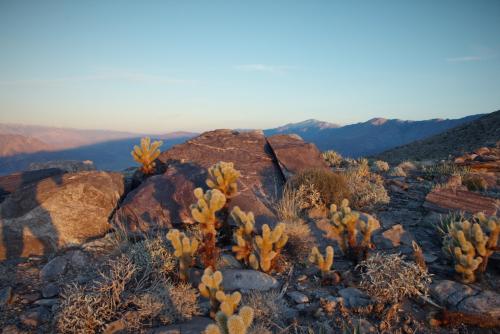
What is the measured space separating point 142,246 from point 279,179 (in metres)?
3.58

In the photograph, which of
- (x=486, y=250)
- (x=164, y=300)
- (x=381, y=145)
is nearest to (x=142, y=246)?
(x=164, y=300)

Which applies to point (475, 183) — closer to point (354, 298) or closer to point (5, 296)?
point (354, 298)

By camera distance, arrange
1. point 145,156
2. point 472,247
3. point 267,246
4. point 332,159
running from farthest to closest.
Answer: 1. point 332,159
2. point 145,156
3. point 267,246
4. point 472,247

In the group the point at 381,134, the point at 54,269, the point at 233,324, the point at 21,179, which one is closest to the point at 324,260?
the point at 233,324

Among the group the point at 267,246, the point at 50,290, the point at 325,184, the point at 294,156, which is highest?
the point at 294,156

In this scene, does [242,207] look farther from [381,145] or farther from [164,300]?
[381,145]

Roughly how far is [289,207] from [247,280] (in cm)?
195

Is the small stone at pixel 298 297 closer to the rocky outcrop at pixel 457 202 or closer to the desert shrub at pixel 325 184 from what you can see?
the desert shrub at pixel 325 184

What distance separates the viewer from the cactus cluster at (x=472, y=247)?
3.75m

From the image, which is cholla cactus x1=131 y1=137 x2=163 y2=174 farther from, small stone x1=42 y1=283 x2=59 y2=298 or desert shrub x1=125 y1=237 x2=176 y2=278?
small stone x1=42 y1=283 x2=59 y2=298

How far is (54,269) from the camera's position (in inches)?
182

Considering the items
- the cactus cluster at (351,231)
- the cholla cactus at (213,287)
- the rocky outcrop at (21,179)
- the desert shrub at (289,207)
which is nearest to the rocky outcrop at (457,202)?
the cactus cluster at (351,231)

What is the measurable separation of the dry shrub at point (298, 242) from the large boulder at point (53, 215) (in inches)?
129

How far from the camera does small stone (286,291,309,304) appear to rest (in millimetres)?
3682
